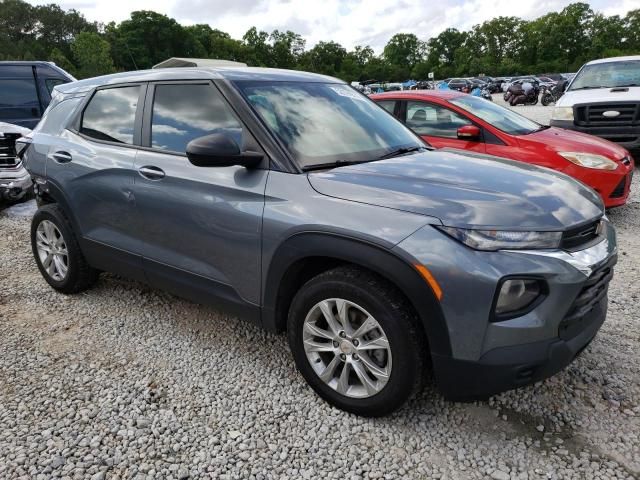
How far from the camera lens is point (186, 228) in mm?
2924

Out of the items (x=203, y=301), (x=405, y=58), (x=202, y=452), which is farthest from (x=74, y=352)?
(x=405, y=58)

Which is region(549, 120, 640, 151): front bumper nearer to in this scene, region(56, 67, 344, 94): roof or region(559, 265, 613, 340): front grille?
region(56, 67, 344, 94): roof

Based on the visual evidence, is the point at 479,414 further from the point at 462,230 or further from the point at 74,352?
the point at 74,352

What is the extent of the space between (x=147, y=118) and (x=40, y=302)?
73.7 inches

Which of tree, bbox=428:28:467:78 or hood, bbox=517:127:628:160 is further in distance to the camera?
tree, bbox=428:28:467:78

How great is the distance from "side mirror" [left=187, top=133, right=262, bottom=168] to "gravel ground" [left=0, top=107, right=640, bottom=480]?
1262 millimetres

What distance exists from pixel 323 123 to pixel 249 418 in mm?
1693

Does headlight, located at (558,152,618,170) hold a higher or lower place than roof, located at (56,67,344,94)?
lower

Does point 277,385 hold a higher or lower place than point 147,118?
lower

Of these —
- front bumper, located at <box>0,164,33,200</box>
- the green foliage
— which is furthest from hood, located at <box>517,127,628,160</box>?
the green foliage

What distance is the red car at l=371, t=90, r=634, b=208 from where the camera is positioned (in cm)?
531

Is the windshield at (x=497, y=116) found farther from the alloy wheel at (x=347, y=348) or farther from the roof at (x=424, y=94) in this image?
the alloy wheel at (x=347, y=348)

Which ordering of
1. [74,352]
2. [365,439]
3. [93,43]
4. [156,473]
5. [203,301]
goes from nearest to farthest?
[156,473] < [365,439] < [203,301] < [74,352] < [93,43]

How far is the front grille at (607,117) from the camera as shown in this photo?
773 centimetres
